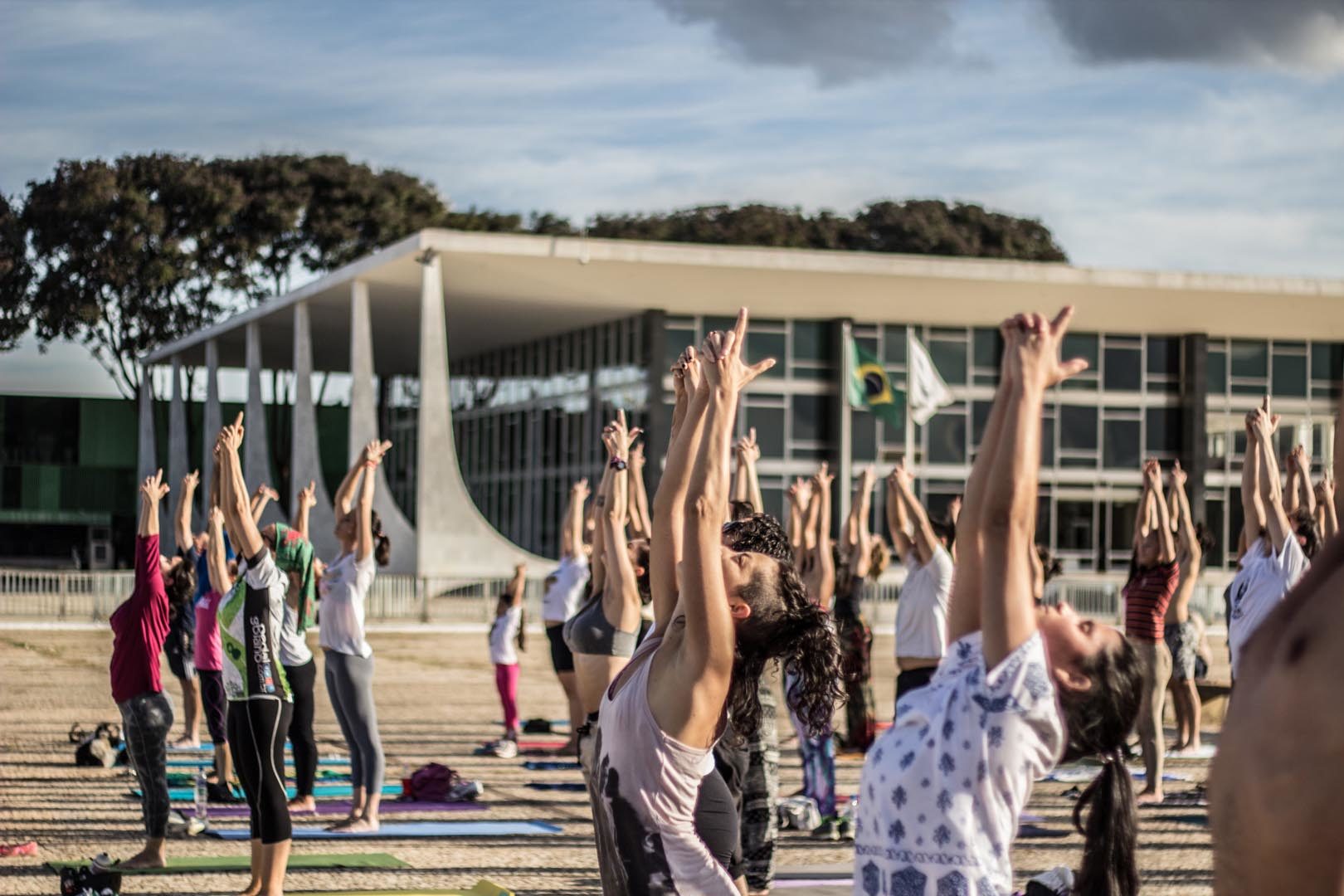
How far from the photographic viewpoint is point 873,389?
35750 millimetres

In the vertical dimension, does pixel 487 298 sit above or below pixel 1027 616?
above

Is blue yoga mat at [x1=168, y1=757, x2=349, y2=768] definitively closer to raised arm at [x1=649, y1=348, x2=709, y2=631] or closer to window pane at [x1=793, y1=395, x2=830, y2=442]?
raised arm at [x1=649, y1=348, x2=709, y2=631]

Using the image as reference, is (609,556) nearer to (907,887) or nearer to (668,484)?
(668,484)

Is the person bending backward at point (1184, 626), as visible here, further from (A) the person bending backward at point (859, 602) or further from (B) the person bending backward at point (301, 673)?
(B) the person bending backward at point (301, 673)

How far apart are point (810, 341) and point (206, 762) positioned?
29245mm

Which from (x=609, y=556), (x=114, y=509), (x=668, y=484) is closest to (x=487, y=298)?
(x=114, y=509)

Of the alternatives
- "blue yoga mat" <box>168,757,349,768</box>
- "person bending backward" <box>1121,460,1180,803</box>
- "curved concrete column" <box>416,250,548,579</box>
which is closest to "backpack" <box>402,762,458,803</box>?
"blue yoga mat" <box>168,757,349,768</box>

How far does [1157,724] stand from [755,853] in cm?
467

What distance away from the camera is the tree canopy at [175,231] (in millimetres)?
49562

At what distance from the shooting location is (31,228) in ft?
164

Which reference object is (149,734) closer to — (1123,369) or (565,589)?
(565,589)

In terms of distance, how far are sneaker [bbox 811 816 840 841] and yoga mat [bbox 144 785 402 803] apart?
310 centimetres

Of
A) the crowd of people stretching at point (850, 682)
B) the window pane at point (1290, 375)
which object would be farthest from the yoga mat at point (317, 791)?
the window pane at point (1290, 375)

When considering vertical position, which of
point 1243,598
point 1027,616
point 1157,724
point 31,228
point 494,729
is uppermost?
point 31,228
